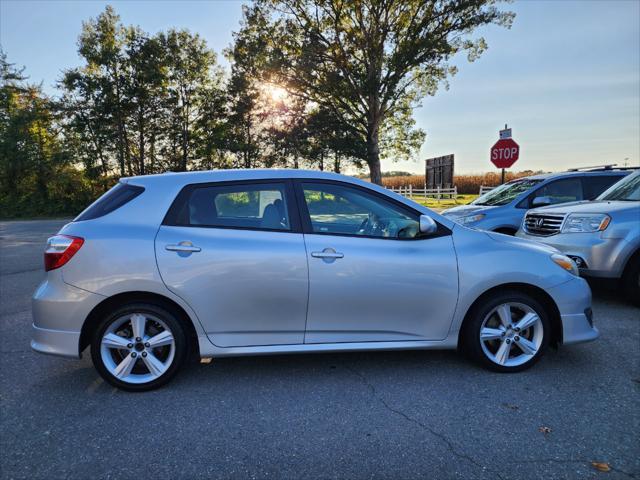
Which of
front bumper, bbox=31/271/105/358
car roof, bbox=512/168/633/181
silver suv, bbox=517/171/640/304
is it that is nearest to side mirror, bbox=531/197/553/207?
car roof, bbox=512/168/633/181

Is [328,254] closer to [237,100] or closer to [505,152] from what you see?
[505,152]

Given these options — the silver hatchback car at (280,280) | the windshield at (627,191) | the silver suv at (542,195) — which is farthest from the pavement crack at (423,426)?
the silver suv at (542,195)

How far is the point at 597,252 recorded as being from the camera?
16.6ft

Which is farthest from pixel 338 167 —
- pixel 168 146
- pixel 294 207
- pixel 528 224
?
pixel 294 207

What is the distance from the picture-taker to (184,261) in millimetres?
3010

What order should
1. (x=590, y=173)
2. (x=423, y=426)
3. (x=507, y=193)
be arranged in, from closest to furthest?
(x=423, y=426) → (x=590, y=173) → (x=507, y=193)

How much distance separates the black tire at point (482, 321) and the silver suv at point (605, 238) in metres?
2.31

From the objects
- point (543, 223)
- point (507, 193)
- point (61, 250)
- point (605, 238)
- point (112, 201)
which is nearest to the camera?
point (61, 250)

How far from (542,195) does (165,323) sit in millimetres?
7368

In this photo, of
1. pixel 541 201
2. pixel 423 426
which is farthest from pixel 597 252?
pixel 423 426

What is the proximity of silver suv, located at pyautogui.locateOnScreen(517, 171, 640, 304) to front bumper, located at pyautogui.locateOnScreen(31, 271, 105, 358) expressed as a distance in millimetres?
5515

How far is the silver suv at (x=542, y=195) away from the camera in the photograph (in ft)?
24.5

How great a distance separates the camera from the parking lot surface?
7.36ft

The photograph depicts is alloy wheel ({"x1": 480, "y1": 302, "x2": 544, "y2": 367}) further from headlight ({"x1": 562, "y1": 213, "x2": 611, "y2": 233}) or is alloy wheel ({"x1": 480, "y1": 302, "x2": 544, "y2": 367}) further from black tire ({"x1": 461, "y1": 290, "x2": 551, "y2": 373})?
headlight ({"x1": 562, "y1": 213, "x2": 611, "y2": 233})
